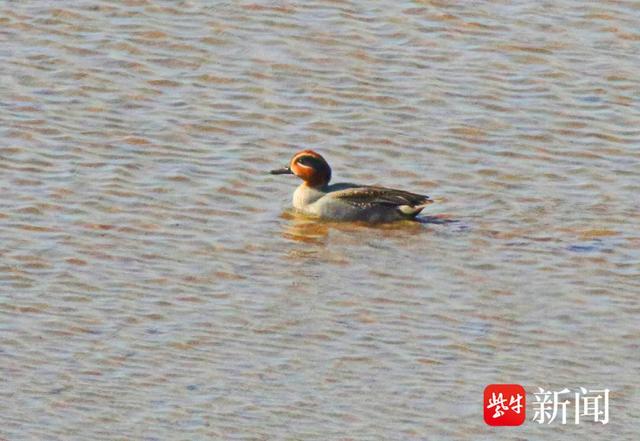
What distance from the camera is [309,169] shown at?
43.4ft

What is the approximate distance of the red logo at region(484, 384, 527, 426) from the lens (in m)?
9.03

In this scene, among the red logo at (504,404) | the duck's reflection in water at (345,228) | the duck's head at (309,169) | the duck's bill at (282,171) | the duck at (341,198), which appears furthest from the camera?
the duck's bill at (282,171)

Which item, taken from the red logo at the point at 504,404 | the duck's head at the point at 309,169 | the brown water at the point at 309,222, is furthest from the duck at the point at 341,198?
the red logo at the point at 504,404

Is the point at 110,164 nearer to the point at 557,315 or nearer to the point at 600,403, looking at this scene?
the point at 557,315

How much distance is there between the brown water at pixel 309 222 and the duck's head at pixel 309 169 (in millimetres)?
317

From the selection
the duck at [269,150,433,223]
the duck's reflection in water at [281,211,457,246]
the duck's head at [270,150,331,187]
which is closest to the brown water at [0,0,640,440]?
the duck's reflection in water at [281,211,457,246]

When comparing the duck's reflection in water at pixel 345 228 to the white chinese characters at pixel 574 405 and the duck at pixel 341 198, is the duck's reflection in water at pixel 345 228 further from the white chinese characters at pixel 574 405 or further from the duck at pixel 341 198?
the white chinese characters at pixel 574 405

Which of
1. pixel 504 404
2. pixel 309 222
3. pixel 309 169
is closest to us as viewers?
pixel 504 404

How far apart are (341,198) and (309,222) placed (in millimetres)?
297

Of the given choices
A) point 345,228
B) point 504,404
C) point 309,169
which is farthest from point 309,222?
point 504,404

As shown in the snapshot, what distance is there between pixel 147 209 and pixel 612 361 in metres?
4.07

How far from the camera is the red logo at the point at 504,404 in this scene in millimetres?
9031

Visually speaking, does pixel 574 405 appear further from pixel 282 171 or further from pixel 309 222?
pixel 282 171

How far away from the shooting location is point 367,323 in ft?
34.8
